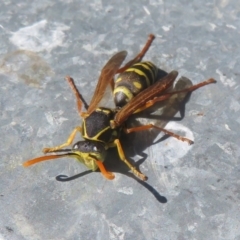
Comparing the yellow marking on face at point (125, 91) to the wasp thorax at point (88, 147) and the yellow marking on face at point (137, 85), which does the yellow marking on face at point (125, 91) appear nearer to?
the yellow marking on face at point (137, 85)

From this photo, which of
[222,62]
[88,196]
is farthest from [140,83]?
[88,196]

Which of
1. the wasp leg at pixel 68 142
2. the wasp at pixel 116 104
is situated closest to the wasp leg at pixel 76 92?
the wasp at pixel 116 104

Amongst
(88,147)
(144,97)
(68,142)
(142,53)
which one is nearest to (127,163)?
(88,147)

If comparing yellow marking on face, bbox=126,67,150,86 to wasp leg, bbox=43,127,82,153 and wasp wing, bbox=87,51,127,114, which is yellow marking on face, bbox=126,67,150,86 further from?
wasp leg, bbox=43,127,82,153

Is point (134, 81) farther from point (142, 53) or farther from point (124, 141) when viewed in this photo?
point (124, 141)

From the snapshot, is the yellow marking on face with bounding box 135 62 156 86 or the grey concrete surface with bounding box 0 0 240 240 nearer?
the grey concrete surface with bounding box 0 0 240 240

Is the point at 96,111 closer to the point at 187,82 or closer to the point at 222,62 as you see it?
the point at 187,82

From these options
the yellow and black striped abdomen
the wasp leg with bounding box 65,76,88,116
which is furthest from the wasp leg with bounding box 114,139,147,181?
the yellow and black striped abdomen
